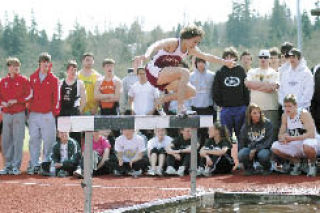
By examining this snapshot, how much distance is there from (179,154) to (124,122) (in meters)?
5.04

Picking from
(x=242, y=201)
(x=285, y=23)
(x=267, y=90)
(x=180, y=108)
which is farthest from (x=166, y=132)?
(x=285, y=23)

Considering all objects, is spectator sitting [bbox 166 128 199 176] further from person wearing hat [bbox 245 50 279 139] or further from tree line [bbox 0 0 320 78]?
tree line [bbox 0 0 320 78]

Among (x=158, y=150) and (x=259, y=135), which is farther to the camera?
(x=158, y=150)

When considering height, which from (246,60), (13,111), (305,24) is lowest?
(13,111)

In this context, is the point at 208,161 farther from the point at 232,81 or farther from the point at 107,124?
the point at 107,124

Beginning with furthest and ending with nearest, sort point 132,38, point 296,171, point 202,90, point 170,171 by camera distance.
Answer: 1. point 132,38
2. point 202,90
3. point 170,171
4. point 296,171

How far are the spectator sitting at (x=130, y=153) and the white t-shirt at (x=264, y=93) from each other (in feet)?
7.65

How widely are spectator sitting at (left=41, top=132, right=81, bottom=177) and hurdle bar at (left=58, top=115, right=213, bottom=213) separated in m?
4.39

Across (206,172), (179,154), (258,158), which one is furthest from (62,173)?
(258,158)

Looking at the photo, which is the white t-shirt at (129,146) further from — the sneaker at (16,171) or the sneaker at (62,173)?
the sneaker at (16,171)

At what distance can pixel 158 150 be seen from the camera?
1267cm

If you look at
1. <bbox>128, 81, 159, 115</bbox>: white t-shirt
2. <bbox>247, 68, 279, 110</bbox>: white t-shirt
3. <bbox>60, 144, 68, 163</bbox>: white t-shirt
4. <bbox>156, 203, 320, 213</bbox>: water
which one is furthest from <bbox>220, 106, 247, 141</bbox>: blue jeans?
<bbox>156, 203, 320, 213</bbox>: water

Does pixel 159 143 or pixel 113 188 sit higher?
pixel 159 143

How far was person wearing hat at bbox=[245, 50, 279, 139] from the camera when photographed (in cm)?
1266
